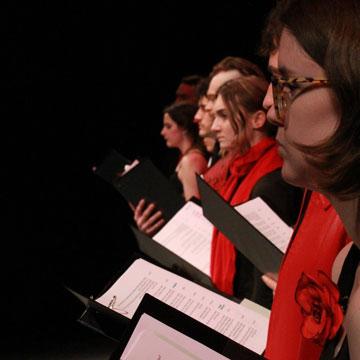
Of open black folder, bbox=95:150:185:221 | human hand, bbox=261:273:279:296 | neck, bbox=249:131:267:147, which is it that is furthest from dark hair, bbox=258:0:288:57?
open black folder, bbox=95:150:185:221

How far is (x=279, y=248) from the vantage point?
5.70ft

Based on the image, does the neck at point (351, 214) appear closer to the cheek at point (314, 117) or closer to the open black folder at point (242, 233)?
the cheek at point (314, 117)

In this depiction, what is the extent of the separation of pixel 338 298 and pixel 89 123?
16.6ft

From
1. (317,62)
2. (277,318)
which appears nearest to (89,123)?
(277,318)

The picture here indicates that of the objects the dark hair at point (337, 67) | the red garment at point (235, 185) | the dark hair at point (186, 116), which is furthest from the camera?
the dark hair at point (186, 116)

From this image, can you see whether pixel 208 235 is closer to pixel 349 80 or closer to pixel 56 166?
pixel 349 80

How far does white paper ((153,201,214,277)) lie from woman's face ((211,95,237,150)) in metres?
0.25

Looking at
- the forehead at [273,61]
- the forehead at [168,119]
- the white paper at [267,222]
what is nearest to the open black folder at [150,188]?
the white paper at [267,222]

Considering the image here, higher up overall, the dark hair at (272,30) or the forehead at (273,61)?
the dark hair at (272,30)

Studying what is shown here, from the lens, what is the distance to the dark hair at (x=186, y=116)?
356 cm

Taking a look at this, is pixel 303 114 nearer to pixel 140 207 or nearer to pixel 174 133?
pixel 140 207

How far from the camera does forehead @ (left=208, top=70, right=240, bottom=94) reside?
2.60 meters

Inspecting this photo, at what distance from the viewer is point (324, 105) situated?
34.5 inches

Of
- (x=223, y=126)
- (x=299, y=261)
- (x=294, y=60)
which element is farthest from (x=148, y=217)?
(x=294, y=60)
